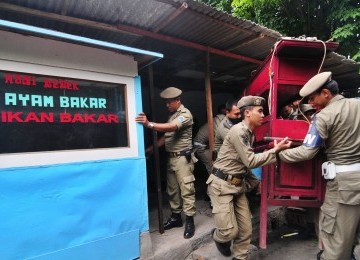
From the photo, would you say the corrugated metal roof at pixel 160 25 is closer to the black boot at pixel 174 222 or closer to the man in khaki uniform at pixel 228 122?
the man in khaki uniform at pixel 228 122

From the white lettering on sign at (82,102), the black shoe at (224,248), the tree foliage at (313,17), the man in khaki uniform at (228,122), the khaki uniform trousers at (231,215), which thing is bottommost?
the black shoe at (224,248)

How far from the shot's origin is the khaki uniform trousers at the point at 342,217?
8.96 feet

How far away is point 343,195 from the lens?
9.03 ft

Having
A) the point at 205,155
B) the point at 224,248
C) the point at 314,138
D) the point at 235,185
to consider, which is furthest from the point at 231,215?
the point at 205,155

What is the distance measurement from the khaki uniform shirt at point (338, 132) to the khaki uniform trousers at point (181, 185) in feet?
5.30

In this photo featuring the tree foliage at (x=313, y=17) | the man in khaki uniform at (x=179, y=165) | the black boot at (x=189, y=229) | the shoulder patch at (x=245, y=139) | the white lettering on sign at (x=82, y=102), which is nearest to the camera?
the white lettering on sign at (x=82, y=102)

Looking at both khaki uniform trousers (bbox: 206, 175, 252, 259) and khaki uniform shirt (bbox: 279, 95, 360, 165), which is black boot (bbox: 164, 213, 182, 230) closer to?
khaki uniform trousers (bbox: 206, 175, 252, 259)

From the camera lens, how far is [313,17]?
773 centimetres

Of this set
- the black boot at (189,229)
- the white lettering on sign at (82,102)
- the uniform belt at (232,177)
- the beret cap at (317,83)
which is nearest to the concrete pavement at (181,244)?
the black boot at (189,229)

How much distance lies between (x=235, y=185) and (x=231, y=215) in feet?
1.17

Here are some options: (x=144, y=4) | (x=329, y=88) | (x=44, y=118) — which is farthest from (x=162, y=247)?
(x=144, y=4)

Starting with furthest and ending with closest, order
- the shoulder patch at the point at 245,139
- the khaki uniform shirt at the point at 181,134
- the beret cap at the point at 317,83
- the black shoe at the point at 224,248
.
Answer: the khaki uniform shirt at the point at 181,134, the black shoe at the point at 224,248, the shoulder patch at the point at 245,139, the beret cap at the point at 317,83

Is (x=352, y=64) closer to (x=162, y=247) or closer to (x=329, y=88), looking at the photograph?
(x=329, y=88)

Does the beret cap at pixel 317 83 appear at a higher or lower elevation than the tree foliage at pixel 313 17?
lower
